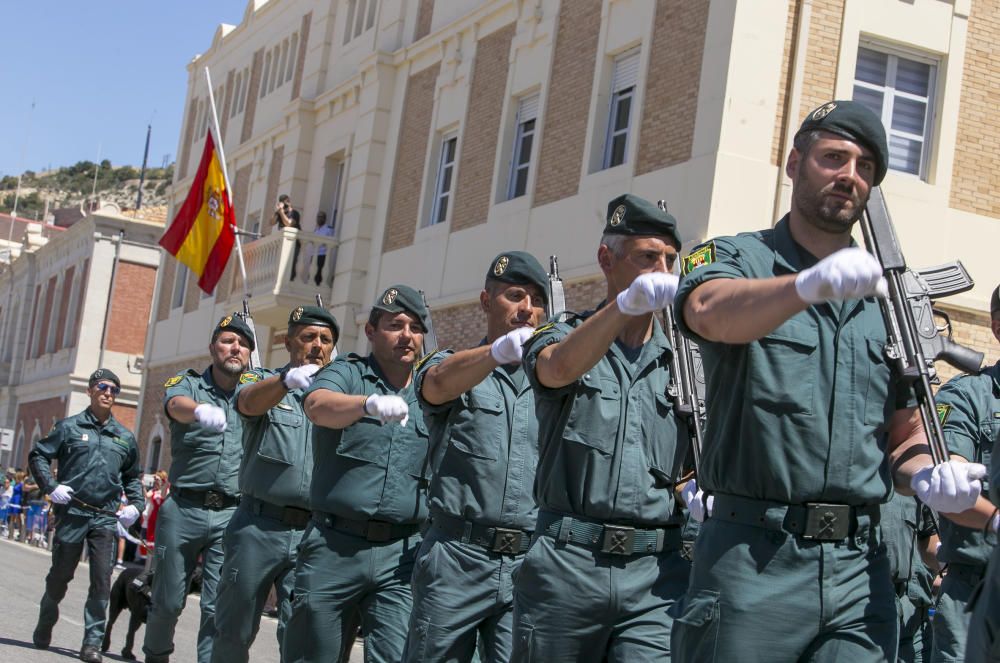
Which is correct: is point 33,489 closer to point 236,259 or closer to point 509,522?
point 236,259

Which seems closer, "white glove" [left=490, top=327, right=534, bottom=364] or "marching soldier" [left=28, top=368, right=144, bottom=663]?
"white glove" [left=490, top=327, right=534, bottom=364]

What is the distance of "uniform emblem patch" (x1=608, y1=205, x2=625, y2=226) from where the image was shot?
579 centimetres

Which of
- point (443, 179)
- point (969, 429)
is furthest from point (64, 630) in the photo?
point (443, 179)

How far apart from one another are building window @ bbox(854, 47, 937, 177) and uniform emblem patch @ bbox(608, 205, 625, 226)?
41.4ft

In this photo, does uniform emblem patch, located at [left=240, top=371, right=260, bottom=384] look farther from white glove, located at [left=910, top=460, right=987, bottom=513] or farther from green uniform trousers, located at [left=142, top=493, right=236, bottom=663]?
white glove, located at [left=910, top=460, right=987, bottom=513]

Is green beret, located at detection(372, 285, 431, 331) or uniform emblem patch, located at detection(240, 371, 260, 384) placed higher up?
green beret, located at detection(372, 285, 431, 331)

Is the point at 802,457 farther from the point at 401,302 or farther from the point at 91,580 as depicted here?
the point at 91,580

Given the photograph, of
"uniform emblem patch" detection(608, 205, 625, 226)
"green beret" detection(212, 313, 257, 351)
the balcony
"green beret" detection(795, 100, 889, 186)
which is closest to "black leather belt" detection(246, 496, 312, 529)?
"green beret" detection(212, 313, 257, 351)

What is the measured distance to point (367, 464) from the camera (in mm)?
7727

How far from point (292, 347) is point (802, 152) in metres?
5.48

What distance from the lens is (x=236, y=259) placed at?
1235 inches

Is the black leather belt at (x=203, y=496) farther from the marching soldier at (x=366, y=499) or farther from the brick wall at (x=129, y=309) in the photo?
the brick wall at (x=129, y=309)

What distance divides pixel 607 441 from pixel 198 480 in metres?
5.78

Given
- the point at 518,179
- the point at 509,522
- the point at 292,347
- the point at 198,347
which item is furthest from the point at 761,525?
the point at 198,347
